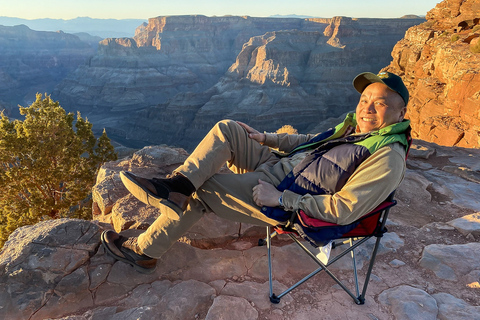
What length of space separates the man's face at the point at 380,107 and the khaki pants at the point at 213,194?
827mm

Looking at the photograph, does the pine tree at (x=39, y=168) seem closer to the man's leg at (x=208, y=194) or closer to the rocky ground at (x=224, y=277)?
the rocky ground at (x=224, y=277)

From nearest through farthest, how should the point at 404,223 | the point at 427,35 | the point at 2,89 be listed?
the point at 404,223 → the point at 427,35 → the point at 2,89

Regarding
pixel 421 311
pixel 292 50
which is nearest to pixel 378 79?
pixel 421 311

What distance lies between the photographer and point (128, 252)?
265cm

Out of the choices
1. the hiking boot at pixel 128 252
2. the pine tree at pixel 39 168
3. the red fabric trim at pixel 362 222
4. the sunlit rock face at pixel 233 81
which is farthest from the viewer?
the sunlit rock face at pixel 233 81

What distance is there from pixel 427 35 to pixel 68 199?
95.5 ft

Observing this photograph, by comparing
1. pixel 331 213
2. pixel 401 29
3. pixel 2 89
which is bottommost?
pixel 2 89

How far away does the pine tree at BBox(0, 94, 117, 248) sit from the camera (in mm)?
9289

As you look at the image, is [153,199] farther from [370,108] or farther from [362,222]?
[370,108]

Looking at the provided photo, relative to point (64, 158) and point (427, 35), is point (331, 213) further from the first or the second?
point (427, 35)

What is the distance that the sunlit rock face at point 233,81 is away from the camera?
62844 mm

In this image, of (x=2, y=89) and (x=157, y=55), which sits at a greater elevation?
(x=157, y=55)

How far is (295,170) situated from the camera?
242 cm

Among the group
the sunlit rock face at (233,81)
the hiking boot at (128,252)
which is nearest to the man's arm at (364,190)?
the hiking boot at (128,252)
